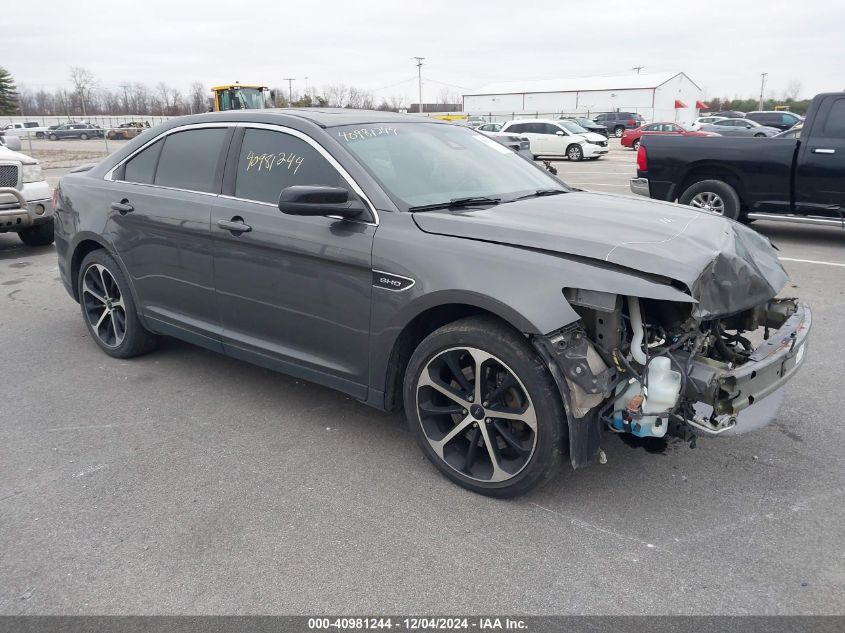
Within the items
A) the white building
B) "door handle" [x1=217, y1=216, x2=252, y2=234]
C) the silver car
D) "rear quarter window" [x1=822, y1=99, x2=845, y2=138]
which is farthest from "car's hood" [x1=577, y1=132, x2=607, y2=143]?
the white building

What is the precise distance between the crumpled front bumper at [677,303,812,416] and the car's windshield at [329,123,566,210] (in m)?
1.53

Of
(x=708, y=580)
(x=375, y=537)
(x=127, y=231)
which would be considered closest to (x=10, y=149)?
(x=127, y=231)

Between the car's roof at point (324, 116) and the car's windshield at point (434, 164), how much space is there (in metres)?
0.07

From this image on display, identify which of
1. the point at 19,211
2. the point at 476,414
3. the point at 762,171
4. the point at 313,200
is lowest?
the point at 476,414

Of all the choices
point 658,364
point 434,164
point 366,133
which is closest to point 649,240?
point 658,364

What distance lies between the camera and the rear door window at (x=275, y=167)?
3.73 meters

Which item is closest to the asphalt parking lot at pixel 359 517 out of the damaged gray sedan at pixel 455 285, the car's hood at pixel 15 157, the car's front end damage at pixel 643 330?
the damaged gray sedan at pixel 455 285

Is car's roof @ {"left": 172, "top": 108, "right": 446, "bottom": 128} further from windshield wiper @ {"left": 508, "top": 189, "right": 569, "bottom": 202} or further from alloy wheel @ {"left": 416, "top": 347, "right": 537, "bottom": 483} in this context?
alloy wheel @ {"left": 416, "top": 347, "right": 537, "bottom": 483}

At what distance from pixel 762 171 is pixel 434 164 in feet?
22.6

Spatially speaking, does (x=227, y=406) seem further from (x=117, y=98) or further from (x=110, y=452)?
(x=117, y=98)

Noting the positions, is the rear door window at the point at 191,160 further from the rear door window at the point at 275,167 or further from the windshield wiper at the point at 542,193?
the windshield wiper at the point at 542,193

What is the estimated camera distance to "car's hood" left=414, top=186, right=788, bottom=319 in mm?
2889

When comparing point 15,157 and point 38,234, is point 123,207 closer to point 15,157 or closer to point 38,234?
point 15,157

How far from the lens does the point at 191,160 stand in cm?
444
